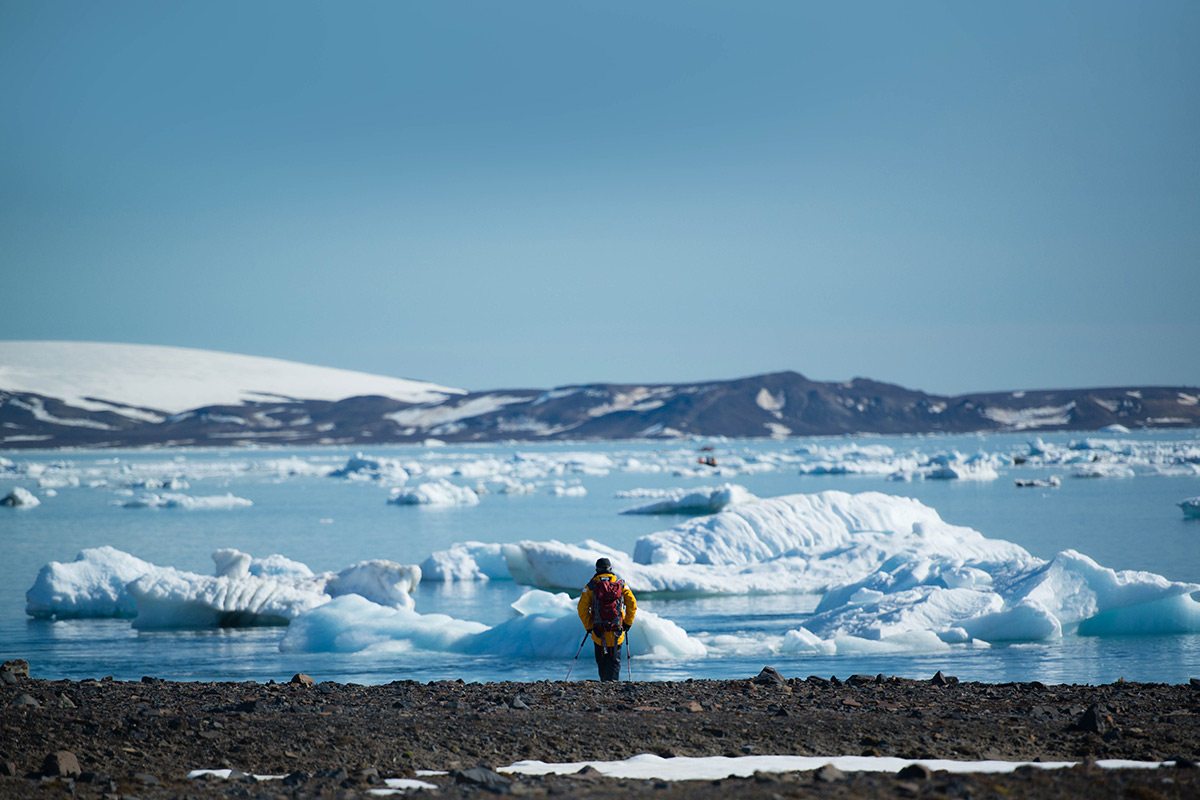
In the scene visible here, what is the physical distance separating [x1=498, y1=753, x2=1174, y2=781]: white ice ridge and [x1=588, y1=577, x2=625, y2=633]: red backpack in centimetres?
203

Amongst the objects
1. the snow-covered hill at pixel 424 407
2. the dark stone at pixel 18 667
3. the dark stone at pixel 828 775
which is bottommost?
the dark stone at pixel 18 667

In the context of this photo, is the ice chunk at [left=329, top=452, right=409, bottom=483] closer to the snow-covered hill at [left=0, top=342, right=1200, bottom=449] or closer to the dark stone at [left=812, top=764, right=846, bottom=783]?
the dark stone at [left=812, top=764, right=846, bottom=783]

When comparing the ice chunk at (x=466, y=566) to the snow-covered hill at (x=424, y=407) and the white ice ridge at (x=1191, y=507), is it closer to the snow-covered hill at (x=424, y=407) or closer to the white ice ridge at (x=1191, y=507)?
the white ice ridge at (x=1191, y=507)

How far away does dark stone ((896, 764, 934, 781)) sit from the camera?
3.89 meters

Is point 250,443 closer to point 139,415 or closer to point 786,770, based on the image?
point 139,415

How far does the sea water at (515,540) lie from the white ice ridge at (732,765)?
11.7 feet

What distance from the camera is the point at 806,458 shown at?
57969 millimetres

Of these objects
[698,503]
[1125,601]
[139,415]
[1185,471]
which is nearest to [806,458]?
[1185,471]

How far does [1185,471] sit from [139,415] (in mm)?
96878

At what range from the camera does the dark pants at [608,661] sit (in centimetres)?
719

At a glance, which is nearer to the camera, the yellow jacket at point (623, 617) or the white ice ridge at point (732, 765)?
the white ice ridge at point (732, 765)

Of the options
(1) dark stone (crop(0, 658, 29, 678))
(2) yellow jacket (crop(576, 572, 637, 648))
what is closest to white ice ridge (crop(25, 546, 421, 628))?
(1) dark stone (crop(0, 658, 29, 678))

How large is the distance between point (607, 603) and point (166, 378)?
125281mm

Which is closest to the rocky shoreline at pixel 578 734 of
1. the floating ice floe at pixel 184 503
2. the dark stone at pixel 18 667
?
the dark stone at pixel 18 667
